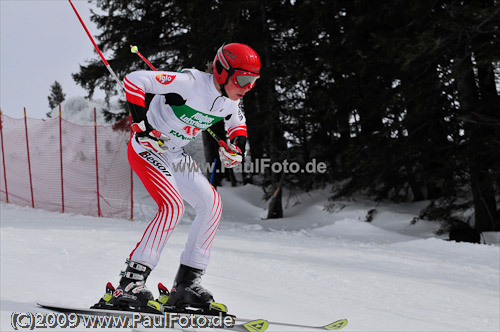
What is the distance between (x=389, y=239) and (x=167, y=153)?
8861 millimetres

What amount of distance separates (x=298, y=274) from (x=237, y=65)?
163 inches

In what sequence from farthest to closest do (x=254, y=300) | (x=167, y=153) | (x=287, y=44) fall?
(x=287, y=44) < (x=254, y=300) < (x=167, y=153)

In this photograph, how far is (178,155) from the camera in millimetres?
3650

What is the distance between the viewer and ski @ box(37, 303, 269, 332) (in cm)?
328

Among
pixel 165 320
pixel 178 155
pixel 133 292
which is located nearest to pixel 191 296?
pixel 165 320

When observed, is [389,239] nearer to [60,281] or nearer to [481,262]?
[481,262]

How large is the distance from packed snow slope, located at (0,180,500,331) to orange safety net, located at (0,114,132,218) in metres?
3.03

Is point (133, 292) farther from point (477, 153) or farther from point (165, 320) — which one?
point (477, 153)

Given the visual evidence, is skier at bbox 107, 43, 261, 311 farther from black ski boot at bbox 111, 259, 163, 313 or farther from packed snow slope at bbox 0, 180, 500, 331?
packed snow slope at bbox 0, 180, 500, 331

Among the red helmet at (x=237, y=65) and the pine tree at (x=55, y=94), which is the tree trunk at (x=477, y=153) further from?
the pine tree at (x=55, y=94)

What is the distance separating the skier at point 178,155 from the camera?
327 cm

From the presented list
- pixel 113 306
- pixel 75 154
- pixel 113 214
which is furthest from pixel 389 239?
pixel 75 154

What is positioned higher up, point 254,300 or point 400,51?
point 400,51

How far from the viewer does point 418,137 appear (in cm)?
1326
